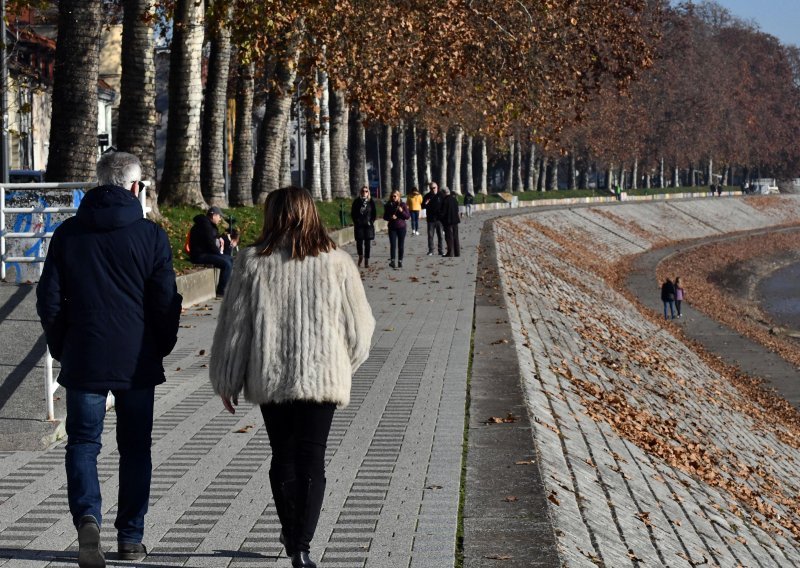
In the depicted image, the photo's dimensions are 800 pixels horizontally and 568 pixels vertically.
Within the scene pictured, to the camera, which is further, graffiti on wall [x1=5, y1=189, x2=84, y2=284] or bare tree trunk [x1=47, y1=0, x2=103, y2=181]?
bare tree trunk [x1=47, y1=0, x2=103, y2=181]

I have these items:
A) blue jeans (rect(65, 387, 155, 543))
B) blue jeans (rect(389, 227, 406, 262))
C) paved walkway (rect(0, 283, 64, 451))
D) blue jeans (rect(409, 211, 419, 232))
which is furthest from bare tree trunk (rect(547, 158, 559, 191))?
blue jeans (rect(65, 387, 155, 543))

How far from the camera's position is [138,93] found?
23.7 meters

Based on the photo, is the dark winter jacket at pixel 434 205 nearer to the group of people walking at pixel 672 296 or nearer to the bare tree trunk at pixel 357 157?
the group of people walking at pixel 672 296

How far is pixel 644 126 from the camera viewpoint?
9431 centimetres

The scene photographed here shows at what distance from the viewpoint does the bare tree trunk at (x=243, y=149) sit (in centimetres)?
3503

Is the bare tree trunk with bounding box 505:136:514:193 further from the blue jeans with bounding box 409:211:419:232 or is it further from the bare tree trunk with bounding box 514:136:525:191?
the blue jeans with bounding box 409:211:419:232

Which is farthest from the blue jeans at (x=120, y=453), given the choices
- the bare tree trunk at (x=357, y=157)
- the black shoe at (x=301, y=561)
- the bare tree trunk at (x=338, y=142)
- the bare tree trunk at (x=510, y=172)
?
the bare tree trunk at (x=510, y=172)

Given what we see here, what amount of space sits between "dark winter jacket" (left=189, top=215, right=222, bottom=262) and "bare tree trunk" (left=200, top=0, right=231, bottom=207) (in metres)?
→ 9.57

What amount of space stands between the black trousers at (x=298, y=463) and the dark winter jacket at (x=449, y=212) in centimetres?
2548

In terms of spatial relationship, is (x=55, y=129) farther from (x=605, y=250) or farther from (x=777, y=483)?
(x=605, y=250)

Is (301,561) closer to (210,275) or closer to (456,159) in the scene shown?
(210,275)

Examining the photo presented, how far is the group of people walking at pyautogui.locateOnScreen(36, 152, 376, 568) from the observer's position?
627cm

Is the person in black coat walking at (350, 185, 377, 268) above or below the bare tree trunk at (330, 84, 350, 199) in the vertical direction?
below

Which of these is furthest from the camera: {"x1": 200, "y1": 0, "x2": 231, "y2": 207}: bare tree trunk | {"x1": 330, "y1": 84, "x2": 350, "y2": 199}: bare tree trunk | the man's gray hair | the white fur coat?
{"x1": 330, "y1": 84, "x2": 350, "y2": 199}: bare tree trunk
